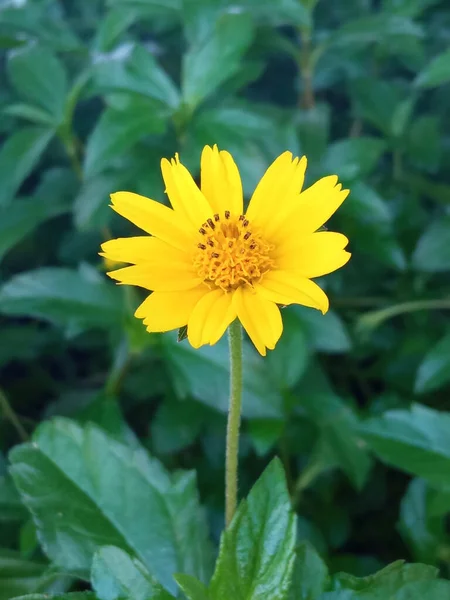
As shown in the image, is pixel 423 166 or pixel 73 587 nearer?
pixel 73 587

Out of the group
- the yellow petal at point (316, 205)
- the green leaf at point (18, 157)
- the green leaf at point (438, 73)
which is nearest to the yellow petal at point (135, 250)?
the yellow petal at point (316, 205)

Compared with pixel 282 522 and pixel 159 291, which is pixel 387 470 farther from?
pixel 159 291

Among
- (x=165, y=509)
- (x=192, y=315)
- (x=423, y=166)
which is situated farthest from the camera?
(x=423, y=166)

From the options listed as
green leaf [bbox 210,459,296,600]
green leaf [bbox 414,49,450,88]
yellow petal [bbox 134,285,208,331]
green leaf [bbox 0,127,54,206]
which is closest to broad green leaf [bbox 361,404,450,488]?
green leaf [bbox 210,459,296,600]

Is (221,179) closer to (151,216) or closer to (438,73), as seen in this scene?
(151,216)

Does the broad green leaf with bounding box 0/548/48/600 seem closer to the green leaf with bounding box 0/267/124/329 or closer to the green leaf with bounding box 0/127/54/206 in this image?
the green leaf with bounding box 0/267/124/329

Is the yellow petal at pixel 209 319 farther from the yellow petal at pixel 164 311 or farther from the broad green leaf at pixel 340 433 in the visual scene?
the broad green leaf at pixel 340 433

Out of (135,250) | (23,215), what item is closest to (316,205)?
(135,250)

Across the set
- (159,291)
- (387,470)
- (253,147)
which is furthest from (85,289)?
(387,470)
